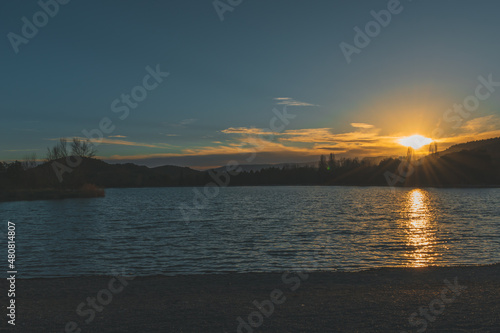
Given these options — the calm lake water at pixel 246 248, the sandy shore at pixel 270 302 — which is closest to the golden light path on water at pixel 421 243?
the calm lake water at pixel 246 248

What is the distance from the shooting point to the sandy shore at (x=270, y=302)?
1091 centimetres

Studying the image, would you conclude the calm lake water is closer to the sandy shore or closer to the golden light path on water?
the golden light path on water

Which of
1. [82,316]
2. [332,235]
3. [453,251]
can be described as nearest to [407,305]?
[82,316]

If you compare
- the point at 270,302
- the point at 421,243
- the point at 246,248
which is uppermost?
the point at 270,302

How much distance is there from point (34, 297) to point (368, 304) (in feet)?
39.4

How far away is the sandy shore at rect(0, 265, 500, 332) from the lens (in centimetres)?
1091

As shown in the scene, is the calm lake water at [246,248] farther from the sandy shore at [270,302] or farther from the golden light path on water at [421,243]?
the sandy shore at [270,302]

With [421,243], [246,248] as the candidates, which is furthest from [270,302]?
[421,243]

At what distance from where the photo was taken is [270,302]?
13633 mm

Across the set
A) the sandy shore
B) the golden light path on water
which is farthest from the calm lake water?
the sandy shore

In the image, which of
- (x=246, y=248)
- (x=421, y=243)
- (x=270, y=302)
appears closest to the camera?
(x=270, y=302)

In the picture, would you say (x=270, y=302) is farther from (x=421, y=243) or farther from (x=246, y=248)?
(x=421, y=243)

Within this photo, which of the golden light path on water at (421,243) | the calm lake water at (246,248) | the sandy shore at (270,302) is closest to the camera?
the sandy shore at (270,302)

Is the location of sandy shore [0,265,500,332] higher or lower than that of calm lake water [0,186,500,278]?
higher
